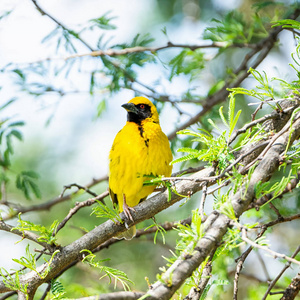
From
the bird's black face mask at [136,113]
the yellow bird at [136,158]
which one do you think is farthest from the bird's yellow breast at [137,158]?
the bird's black face mask at [136,113]

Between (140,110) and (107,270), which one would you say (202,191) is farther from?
(140,110)

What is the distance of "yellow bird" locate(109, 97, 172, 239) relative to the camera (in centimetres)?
384

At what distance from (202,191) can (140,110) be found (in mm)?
2277

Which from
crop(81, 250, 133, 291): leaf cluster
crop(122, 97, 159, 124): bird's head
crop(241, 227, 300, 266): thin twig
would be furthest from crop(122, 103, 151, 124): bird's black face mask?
crop(241, 227, 300, 266): thin twig

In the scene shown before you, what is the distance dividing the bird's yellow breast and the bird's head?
0.52 ft

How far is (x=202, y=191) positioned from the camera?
2.35m

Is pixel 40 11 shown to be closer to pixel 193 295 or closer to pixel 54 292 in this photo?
pixel 54 292

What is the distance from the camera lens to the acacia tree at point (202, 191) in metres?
1.90

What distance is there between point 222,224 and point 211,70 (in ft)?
21.9

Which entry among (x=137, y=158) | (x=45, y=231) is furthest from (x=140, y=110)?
(x=45, y=231)

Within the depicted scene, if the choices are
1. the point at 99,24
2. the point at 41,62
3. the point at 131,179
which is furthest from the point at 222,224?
the point at 41,62

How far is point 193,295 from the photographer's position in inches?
90.3

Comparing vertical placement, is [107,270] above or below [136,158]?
below

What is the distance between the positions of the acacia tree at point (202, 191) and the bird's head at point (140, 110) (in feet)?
0.39
